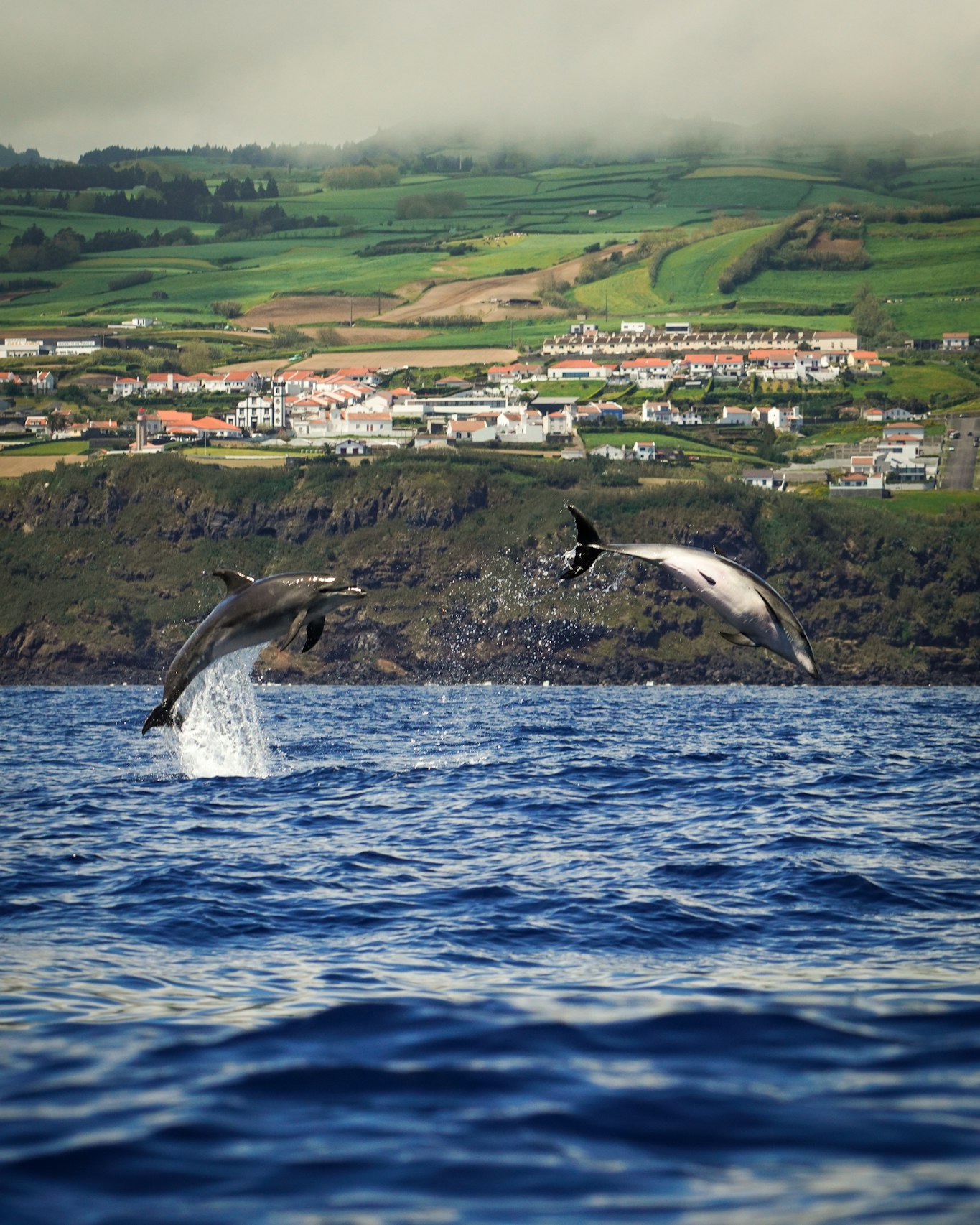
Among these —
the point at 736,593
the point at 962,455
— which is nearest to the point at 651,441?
the point at 962,455

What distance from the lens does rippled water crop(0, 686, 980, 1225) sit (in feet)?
24.4

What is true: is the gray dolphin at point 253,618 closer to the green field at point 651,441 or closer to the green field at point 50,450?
the green field at point 651,441

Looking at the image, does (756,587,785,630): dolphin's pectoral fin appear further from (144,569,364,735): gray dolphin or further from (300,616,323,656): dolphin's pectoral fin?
(300,616,323,656): dolphin's pectoral fin

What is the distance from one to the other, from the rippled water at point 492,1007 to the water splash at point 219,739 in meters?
5.82

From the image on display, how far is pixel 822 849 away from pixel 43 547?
540 feet

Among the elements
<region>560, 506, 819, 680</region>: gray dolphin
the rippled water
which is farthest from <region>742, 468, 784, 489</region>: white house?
<region>560, 506, 819, 680</region>: gray dolphin

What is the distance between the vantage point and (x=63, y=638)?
15912cm

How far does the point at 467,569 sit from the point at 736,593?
489ft

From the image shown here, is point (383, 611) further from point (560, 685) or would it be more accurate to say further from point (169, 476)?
point (169, 476)

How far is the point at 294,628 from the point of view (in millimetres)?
17906

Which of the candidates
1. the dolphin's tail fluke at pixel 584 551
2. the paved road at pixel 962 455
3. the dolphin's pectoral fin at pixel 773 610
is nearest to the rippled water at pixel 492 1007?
the dolphin's pectoral fin at pixel 773 610

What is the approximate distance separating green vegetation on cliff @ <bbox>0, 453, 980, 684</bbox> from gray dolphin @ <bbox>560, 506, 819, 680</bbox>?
13488 cm

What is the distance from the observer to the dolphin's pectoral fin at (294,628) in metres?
17.8

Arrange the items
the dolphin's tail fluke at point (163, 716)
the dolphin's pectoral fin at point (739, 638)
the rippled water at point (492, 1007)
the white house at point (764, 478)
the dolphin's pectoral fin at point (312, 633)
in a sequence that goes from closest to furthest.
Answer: the rippled water at point (492, 1007) → the dolphin's pectoral fin at point (739, 638) → the dolphin's pectoral fin at point (312, 633) → the dolphin's tail fluke at point (163, 716) → the white house at point (764, 478)
